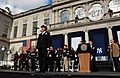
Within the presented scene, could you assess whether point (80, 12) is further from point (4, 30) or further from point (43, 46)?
point (43, 46)

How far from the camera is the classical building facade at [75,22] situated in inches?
723

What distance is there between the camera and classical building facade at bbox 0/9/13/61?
28344mm

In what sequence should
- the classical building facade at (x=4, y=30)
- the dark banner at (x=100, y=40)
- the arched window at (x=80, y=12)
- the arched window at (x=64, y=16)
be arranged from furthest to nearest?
the classical building facade at (x=4, y=30) → the arched window at (x=64, y=16) → the arched window at (x=80, y=12) → the dark banner at (x=100, y=40)

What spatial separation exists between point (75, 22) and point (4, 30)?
1431 cm

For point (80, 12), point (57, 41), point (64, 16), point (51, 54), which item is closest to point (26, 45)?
point (57, 41)

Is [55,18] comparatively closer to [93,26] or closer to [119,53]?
[93,26]

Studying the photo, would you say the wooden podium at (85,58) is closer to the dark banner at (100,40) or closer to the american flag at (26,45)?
the dark banner at (100,40)

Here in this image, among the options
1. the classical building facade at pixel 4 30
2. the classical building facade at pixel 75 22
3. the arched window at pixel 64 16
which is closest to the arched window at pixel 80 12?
the classical building facade at pixel 75 22

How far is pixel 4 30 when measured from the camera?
96.4 ft

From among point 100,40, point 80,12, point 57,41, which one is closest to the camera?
point 100,40

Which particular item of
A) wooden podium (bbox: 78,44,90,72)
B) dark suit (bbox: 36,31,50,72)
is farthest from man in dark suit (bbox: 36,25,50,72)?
wooden podium (bbox: 78,44,90,72)

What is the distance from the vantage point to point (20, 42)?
29016mm

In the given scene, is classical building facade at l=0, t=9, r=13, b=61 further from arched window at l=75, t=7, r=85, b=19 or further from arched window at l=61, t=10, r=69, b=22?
arched window at l=75, t=7, r=85, b=19

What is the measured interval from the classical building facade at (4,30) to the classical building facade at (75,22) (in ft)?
3.54
